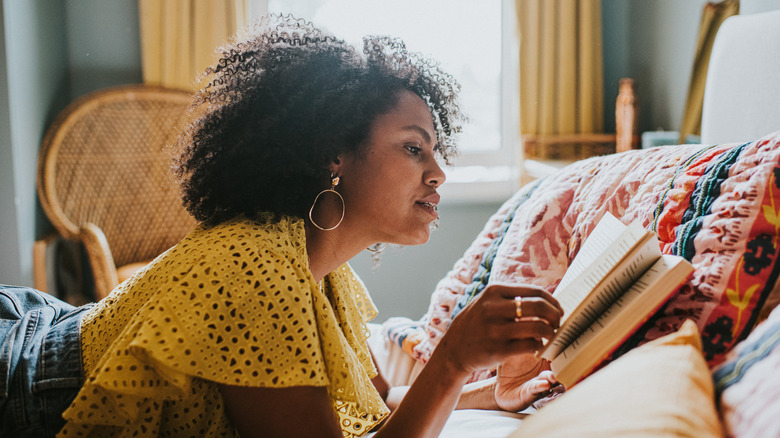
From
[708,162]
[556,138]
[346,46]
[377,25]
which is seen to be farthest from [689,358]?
[377,25]

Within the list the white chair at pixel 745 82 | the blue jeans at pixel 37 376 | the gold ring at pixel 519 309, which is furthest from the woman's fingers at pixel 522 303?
the white chair at pixel 745 82

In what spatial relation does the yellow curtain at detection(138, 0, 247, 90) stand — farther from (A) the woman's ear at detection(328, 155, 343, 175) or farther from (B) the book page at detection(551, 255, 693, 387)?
(B) the book page at detection(551, 255, 693, 387)

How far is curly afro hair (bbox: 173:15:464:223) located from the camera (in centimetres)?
114

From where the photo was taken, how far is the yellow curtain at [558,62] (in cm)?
313

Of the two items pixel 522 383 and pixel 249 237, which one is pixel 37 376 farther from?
pixel 522 383

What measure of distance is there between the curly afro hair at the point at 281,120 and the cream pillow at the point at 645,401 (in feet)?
2.05

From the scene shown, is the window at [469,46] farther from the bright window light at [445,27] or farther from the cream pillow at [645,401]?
the cream pillow at [645,401]

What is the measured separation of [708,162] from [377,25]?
99.3 inches

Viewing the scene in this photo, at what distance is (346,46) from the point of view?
50.1 inches

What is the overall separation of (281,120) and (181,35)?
2.04m

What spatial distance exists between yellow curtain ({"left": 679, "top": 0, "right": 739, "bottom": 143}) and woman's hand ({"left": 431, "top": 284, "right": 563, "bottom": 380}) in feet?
6.47

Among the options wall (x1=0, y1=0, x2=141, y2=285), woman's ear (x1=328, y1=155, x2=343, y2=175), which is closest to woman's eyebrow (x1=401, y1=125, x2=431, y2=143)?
woman's ear (x1=328, y1=155, x2=343, y2=175)

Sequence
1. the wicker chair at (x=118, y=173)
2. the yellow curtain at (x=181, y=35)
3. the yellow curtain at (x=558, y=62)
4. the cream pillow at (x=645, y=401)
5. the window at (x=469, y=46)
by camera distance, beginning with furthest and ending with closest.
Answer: the window at (x=469, y=46), the yellow curtain at (x=558, y=62), the yellow curtain at (x=181, y=35), the wicker chair at (x=118, y=173), the cream pillow at (x=645, y=401)

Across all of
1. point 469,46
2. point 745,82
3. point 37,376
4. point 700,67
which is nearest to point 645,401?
point 37,376
